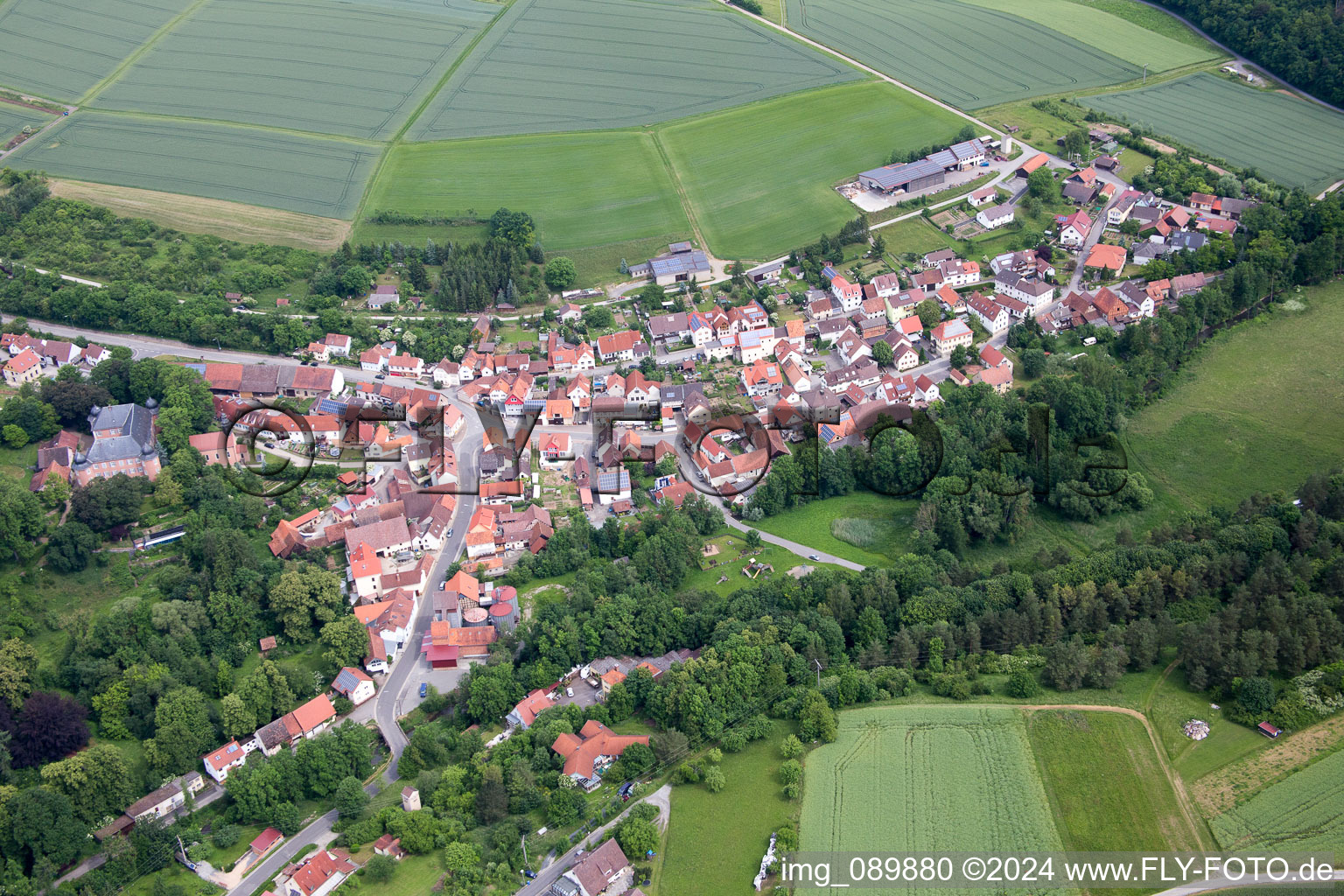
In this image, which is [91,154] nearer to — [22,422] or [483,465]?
[22,422]

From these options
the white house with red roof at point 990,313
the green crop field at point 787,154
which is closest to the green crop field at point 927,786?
the white house with red roof at point 990,313

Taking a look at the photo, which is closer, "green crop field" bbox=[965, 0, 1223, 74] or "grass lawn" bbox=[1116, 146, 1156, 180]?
"grass lawn" bbox=[1116, 146, 1156, 180]

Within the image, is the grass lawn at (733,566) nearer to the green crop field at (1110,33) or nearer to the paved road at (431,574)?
the paved road at (431,574)

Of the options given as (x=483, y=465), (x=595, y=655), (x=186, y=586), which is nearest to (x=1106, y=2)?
(x=483, y=465)

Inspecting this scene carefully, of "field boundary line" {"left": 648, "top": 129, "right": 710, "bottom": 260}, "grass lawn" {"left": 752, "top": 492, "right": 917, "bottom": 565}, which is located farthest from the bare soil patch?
"grass lawn" {"left": 752, "top": 492, "right": 917, "bottom": 565}

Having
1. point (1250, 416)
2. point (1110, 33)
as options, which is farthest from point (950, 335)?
point (1110, 33)

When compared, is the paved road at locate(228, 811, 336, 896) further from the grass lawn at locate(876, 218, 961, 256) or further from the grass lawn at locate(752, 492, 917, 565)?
the grass lawn at locate(876, 218, 961, 256)
